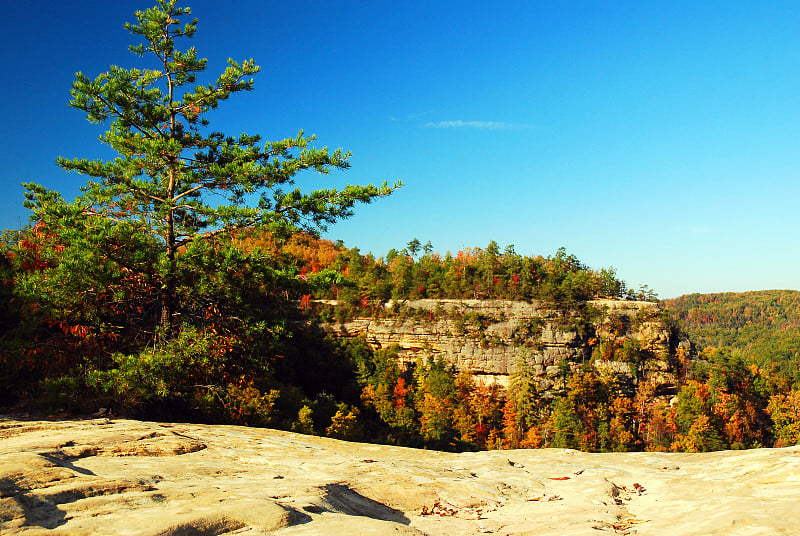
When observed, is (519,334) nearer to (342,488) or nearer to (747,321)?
(342,488)

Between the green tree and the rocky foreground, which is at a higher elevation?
the green tree

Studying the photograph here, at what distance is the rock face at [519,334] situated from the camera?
59688 mm

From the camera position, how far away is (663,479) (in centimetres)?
498

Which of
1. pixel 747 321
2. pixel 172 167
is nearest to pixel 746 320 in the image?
pixel 747 321

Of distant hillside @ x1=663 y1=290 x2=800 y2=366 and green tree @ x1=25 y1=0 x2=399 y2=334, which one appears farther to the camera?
distant hillside @ x1=663 y1=290 x2=800 y2=366

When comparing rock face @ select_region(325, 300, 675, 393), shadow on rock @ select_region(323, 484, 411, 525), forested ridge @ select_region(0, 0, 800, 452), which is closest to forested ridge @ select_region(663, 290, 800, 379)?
rock face @ select_region(325, 300, 675, 393)

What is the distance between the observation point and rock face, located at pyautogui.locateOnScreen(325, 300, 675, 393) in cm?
5969

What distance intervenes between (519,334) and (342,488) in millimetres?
61878

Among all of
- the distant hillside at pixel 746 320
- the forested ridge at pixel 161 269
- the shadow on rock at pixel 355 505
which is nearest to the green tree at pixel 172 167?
the forested ridge at pixel 161 269

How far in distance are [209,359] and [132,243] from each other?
262 cm

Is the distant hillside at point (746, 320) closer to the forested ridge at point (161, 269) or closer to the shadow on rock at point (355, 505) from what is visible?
the forested ridge at point (161, 269)

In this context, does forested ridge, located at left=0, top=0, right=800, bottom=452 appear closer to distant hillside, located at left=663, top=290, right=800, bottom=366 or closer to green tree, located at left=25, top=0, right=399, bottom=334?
green tree, located at left=25, top=0, right=399, bottom=334

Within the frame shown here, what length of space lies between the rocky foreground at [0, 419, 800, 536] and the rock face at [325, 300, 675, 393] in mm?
57877

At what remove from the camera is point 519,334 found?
6288 cm
